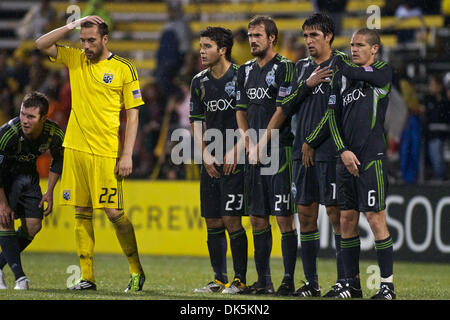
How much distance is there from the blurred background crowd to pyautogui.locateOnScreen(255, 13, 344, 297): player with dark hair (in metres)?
5.14

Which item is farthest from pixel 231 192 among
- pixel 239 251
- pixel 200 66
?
pixel 200 66

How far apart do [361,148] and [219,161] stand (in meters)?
1.42

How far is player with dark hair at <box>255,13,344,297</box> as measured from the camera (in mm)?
7254

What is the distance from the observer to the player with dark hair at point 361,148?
272 inches

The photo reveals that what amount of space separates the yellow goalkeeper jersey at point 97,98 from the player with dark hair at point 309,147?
1324 mm

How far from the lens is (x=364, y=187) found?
6.91 meters

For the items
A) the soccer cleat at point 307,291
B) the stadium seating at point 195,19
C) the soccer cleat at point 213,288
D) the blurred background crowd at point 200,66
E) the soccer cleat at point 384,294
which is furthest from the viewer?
the stadium seating at point 195,19

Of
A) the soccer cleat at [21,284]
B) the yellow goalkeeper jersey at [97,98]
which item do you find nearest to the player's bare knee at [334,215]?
the yellow goalkeeper jersey at [97,98]

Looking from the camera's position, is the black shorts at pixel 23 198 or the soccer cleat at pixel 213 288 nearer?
the soccer cleat at pixel 213 288

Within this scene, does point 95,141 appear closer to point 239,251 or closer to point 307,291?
point 239,251

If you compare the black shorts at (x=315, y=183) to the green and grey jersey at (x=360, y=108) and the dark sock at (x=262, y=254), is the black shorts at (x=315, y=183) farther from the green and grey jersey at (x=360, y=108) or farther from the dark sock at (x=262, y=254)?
the dark sock at (x=262, y=254)

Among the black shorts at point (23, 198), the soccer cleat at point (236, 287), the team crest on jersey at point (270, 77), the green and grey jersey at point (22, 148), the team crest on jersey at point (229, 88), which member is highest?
the team crest on jersey at point (270, 77)
